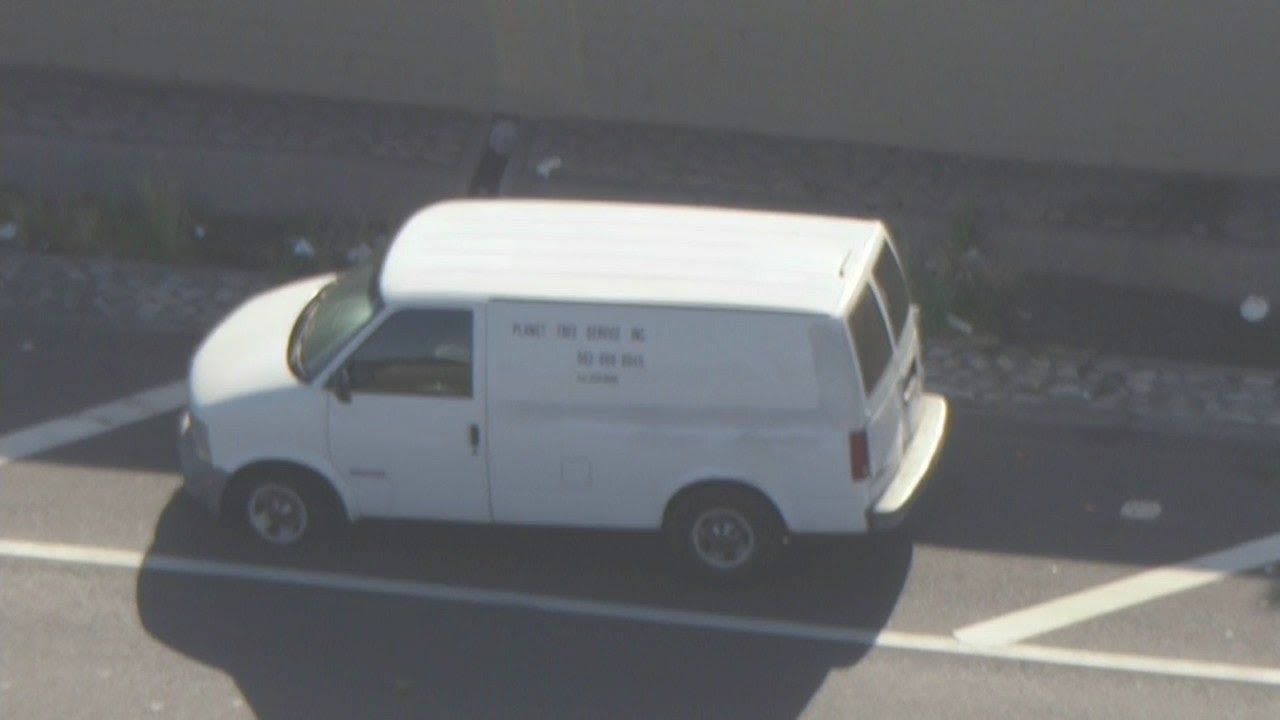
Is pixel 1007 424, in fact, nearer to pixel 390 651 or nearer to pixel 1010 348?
pixel 1010 348

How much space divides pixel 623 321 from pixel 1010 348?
4.36 metres

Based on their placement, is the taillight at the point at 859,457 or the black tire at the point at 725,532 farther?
the black tire at the point at 725,532

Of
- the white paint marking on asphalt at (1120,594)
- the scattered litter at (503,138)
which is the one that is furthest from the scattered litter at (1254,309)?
the scattered litter at (503,138)

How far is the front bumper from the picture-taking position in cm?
1117

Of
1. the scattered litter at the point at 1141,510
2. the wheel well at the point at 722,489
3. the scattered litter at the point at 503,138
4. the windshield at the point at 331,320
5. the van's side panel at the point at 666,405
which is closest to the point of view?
the van's side panel at the point at 666,405

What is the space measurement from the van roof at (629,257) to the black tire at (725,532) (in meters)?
1.05

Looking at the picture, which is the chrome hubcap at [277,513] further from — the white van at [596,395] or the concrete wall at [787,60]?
the concrete wall at [787,60]

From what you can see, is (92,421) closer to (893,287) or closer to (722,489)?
(722,489)

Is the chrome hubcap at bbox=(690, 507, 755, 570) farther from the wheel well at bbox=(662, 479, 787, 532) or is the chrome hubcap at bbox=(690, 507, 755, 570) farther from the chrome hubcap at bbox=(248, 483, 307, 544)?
the chrome hubcap at bbox=(248, 483, 307, 544)

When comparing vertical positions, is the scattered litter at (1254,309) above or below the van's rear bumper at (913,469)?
below

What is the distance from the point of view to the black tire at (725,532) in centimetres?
1073

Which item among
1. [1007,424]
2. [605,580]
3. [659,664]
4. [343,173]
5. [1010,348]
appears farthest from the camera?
[343,173]

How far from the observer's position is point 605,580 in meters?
11.2

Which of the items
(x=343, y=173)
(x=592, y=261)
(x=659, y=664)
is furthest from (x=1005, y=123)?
(x=659, y=664)
